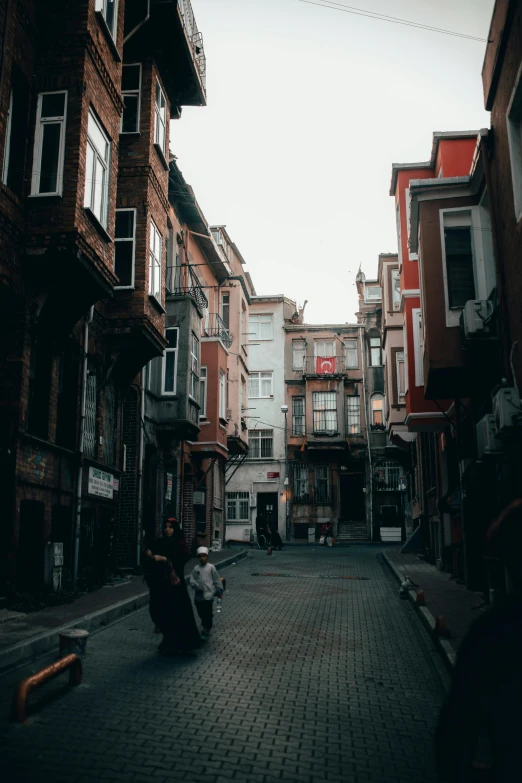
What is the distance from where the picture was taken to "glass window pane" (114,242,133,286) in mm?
18141

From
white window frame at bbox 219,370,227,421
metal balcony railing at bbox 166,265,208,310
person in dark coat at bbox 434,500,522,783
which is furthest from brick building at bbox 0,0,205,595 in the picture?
person in dark coat at bbox 434,500,522,783

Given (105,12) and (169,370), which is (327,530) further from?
(105,12)

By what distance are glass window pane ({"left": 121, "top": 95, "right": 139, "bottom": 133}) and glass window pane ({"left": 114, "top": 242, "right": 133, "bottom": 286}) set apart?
10.3ft

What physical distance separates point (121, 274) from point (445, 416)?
29.1 ft

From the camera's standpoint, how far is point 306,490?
46.0m

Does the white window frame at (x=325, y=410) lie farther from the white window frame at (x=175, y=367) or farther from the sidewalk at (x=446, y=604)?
the sidewalk at (x=446, y=604)

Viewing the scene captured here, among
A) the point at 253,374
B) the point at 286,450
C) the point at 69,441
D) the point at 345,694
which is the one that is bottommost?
the point at 345,694

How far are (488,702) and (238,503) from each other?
43820mm

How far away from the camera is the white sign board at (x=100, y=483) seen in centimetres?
1586

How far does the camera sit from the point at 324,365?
1923 inches

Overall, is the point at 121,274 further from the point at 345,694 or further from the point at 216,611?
the point at 345,694

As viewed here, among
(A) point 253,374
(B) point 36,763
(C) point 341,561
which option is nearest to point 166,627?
(B) point 36,763

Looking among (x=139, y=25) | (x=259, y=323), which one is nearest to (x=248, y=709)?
(x=139, y=25)

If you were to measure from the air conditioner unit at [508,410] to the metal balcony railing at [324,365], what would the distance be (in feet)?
124
